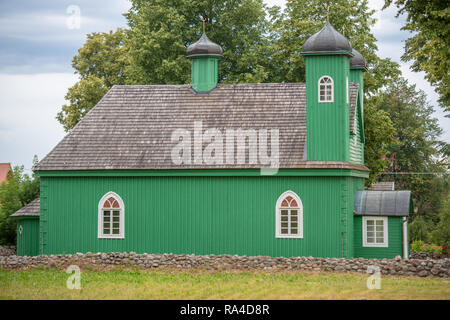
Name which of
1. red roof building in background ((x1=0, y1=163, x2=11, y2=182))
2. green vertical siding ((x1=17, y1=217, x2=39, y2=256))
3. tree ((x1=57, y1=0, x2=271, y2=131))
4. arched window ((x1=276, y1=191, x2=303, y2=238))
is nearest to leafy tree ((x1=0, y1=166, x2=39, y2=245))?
green vertical siding ((x1=17, y1=217, x2=39, y2=256))

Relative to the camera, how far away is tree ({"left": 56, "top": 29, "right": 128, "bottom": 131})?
134ft

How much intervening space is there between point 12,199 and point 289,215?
13.9 metres

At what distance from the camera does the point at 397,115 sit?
49.2m

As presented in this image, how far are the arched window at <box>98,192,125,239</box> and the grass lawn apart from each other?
9.89 feet

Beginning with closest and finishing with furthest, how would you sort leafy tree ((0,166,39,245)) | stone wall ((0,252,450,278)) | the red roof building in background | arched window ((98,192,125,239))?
stone wall ((0,252,450,278)) → arched window ((98,192,125,239)) → leafy tree ((0,166,39,245)) → the red roof building in background

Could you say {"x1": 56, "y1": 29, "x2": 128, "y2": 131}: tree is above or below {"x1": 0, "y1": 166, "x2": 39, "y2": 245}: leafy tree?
above

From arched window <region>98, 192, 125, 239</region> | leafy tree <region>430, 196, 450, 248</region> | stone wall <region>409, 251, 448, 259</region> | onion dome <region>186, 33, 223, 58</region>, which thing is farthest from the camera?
leafy tree <region>430, 196, 450, 248</region>

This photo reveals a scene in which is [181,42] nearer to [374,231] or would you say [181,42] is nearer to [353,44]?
[353,44]

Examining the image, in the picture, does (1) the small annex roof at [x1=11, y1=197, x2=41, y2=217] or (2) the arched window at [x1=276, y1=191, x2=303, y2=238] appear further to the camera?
(1) the small annex roof at [x1=11, y1=197, x2=41, y2=217]

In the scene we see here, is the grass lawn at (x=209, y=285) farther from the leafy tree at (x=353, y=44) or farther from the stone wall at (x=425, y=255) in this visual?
the leafy tree at (x=353, y=44)

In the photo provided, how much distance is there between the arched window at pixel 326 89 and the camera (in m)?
25.9

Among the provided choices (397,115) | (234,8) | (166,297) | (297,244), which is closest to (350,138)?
(297,244)

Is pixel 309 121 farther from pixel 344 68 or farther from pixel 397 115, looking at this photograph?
pixel 397 115

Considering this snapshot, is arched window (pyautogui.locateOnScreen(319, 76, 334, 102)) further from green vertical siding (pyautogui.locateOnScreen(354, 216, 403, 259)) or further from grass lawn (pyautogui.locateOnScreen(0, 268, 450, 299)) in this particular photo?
grass lawn (pyautogui.locateOnScreen(0, 268, 450, 299))
